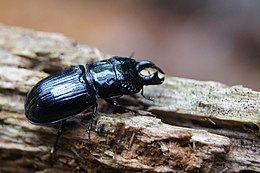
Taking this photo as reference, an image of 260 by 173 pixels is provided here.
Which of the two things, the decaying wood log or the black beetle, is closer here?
the decaying wood log

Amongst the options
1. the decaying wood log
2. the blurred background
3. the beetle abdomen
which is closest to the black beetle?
the beetle abdomen

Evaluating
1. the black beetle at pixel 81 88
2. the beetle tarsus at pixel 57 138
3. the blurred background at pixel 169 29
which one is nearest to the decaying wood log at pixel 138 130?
the beetle tarsus at pixel 57 138

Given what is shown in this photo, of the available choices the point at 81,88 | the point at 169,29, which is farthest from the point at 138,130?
the point at 169,29

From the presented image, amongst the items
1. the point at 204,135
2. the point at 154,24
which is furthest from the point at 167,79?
the point at 154,24

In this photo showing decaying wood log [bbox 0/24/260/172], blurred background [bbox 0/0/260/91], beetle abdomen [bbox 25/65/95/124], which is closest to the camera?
decaying wood log [bbox 0/24/260/172]

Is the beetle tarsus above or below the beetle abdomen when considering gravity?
below

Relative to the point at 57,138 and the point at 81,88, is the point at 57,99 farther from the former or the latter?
the point at 57,138

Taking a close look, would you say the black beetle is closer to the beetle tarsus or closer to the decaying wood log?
the beetle tarsus
